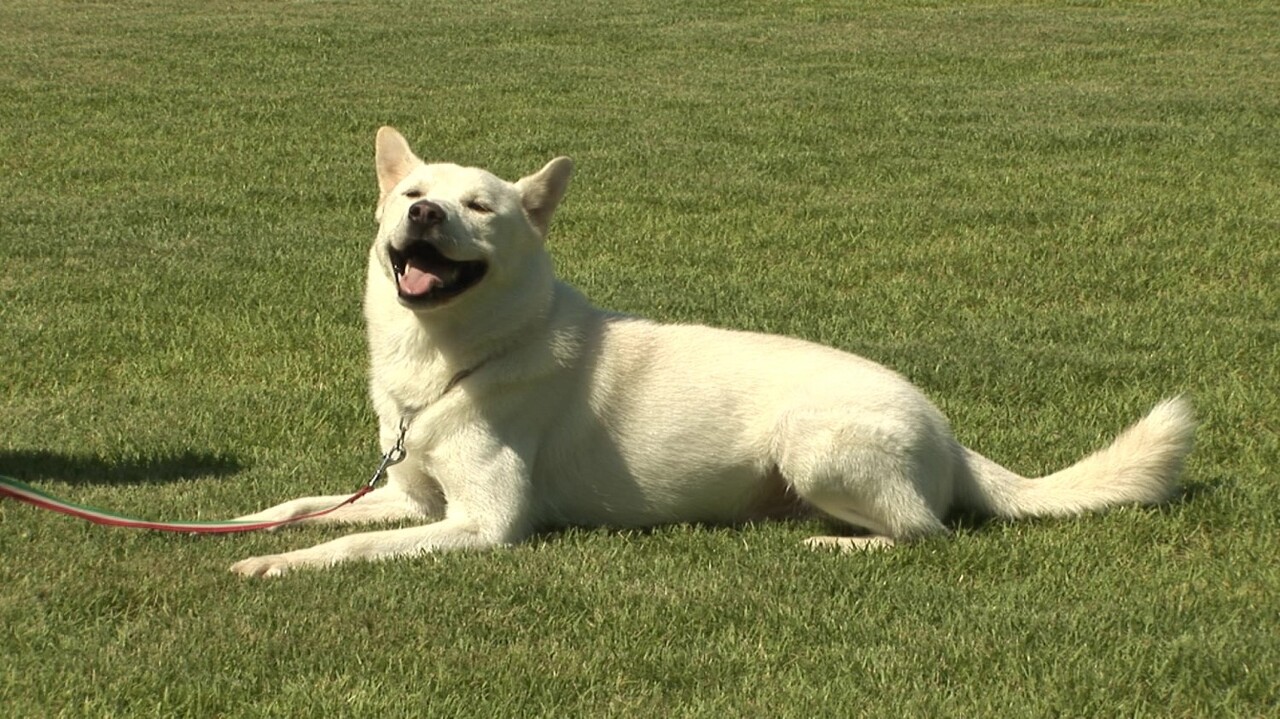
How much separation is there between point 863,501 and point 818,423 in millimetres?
323

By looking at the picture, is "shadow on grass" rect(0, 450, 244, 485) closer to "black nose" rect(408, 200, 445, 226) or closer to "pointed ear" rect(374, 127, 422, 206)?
"pointed ear" rect(374, 127, 422, 206)

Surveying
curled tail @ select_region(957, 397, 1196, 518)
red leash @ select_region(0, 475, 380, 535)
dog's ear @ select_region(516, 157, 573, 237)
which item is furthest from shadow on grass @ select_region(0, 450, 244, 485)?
curled tail @ select_region(957, 397, 1196, 518)

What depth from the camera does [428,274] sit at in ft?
19.3

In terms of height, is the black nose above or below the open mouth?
above

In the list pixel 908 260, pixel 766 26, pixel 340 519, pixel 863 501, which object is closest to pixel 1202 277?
pixel 908 260

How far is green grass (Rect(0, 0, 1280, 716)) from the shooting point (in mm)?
4777

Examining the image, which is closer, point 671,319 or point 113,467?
point 113,467

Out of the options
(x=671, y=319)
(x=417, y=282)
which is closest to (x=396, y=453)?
(x=417, y=282)

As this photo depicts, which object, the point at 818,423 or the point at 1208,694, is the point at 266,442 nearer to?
the point at 818,423

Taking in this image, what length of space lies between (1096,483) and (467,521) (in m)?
2.33

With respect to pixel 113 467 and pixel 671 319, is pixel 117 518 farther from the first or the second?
pixel 671 319

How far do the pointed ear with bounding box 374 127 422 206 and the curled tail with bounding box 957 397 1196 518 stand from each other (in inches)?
94.0

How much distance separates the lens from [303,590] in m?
5.30

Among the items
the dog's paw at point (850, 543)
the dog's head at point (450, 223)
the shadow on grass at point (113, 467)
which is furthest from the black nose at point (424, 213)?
the shadow on grass at point (113, 467)
